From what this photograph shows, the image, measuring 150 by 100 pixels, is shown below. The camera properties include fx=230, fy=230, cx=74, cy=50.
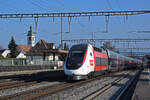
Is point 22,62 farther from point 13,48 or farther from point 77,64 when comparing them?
point 13,48

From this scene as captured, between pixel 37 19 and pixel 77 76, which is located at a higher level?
pixel 37 19

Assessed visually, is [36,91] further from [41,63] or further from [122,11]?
[41,63]

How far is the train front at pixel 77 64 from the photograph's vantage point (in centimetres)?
1841

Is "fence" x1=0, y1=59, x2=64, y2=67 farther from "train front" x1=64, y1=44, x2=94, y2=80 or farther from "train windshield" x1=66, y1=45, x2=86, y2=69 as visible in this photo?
"train front" x1=64, y1=44, x2=94, y2=80

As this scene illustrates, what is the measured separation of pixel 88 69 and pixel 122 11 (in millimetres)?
6888

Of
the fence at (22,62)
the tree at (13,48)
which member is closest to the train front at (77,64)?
the fence at (22,62)

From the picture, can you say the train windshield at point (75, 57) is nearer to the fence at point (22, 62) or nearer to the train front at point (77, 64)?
the train front at point (77, 64)

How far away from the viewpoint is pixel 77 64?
18578 millimetres

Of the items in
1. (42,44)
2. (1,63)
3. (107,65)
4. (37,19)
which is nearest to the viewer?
(37,19)

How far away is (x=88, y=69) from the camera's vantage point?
1942cm

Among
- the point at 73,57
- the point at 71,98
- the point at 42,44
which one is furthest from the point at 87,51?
the point at 42,44

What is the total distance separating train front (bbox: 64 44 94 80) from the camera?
18406 mm

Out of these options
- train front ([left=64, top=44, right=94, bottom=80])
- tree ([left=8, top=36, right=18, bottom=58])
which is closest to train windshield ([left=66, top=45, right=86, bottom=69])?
train front ([left=64, top=44, right=94, bottom=80])

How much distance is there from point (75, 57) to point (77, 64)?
0.87 m
